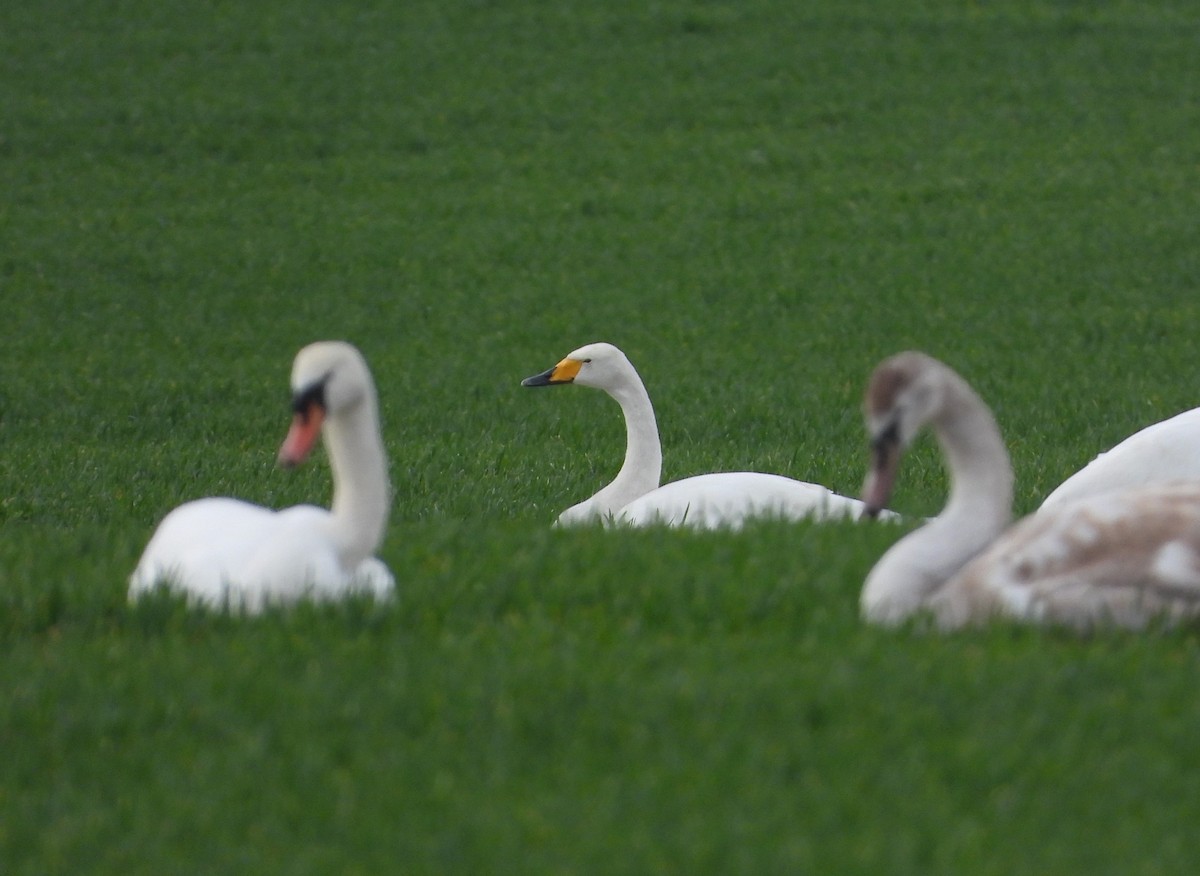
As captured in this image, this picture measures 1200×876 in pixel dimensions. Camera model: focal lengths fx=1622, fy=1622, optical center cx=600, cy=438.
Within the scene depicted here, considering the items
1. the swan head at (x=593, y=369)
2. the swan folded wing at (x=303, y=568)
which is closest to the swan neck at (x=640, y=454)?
the swan head at (x=593, y=369)

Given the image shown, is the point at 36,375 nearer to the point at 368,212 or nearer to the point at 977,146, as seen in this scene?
the point at 368,212

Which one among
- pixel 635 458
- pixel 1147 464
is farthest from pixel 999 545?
pixel 635 458

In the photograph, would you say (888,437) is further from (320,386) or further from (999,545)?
(320,386)

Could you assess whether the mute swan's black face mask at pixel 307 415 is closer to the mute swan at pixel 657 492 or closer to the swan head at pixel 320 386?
the swan head at pixel 320 386

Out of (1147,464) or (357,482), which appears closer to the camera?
(357,482)

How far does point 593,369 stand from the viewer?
390 inches

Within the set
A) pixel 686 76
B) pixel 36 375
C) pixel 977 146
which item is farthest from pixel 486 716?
pixel 686 76

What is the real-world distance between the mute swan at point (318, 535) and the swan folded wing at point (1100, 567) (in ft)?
5.89

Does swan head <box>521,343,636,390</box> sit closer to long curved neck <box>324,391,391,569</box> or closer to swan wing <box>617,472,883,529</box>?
swan wing <box>617,472,883,529</box>

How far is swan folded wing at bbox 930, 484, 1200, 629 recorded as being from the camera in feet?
14.8

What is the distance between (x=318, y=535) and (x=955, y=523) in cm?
196

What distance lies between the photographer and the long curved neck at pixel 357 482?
507 cm

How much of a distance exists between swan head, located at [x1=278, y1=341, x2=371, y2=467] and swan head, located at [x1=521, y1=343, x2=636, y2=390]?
15.7 feet

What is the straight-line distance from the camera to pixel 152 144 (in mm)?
25203
